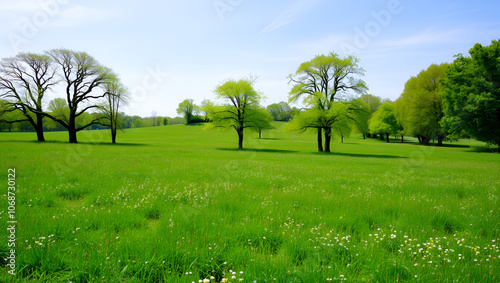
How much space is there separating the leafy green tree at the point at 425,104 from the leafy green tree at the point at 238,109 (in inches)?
1703

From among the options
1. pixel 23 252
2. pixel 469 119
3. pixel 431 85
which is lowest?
pixel 23 252

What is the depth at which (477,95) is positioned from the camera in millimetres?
34750

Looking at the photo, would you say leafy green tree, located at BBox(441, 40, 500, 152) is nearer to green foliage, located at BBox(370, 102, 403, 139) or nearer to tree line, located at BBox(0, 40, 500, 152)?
tree line, located at BBox(0, 40, 500, 152)

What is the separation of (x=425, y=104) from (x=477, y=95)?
79.5ft

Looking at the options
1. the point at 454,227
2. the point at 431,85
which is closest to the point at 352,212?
the point at 454,227

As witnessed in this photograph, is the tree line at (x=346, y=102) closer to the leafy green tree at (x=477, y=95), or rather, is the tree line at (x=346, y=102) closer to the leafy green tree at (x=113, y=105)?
the leafy green tree at (x=477, y=95)

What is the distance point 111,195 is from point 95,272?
417cm

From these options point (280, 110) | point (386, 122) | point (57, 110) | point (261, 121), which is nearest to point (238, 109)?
point (261, 121)

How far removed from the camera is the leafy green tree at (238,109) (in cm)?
4266

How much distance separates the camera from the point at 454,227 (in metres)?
5.11

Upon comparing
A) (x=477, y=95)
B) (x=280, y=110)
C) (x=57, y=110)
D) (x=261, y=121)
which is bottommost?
(x=261, y=121)

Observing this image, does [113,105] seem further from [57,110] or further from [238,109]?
[238,109]

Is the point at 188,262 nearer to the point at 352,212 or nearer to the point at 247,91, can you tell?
the point at 352,212

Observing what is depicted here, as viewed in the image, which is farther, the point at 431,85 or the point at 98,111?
the point at 431,85
